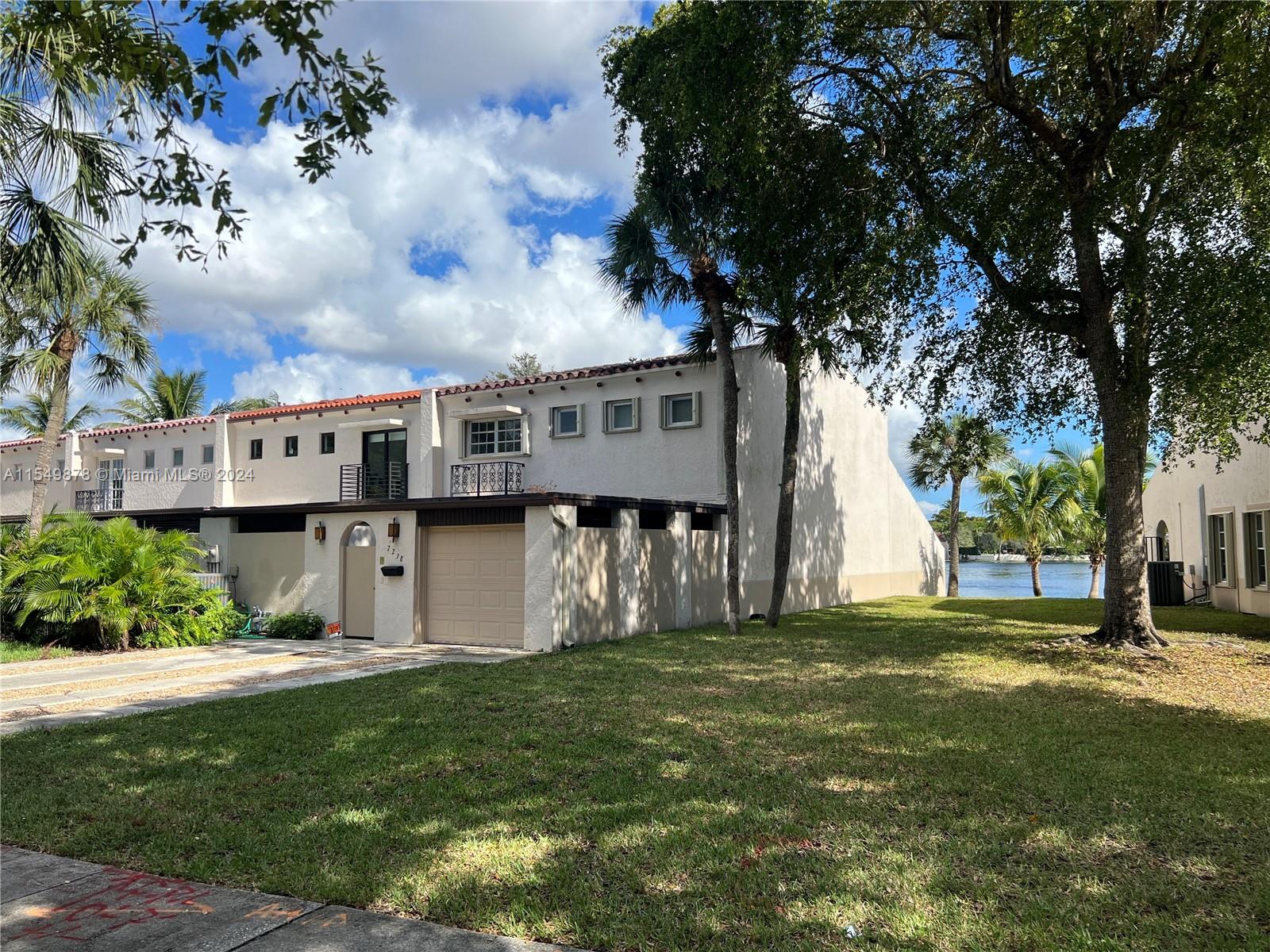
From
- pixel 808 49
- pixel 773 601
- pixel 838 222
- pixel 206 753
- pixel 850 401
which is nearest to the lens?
pixel 206 753

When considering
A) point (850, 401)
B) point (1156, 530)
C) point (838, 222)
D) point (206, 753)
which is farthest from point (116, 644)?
point (1156, 530)

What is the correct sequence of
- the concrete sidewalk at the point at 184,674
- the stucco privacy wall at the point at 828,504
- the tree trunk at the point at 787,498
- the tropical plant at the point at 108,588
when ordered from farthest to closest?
the stucco privacy wall at the point at 828,504 < the tree trunk at the point at 787,498 < the tropical plant at the point at 108,588 < the concrete sidewalk at the point at 184,674

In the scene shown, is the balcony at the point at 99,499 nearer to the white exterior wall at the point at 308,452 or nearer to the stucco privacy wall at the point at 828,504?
the white exterior wall at the point at 308,452

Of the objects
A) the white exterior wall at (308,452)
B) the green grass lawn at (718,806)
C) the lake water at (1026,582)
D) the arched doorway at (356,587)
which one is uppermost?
the white exterior wall at (308,452)

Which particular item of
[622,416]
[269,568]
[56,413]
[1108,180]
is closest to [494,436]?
[622,416]

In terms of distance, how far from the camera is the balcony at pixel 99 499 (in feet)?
100

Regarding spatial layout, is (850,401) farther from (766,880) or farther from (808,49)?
(766,880)

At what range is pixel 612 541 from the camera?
16.7m

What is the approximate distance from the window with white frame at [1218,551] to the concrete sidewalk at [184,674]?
1760 centimetres

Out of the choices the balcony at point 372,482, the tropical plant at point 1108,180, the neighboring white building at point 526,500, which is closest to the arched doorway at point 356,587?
the neighboring white building at point 526,500

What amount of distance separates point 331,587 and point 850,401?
15.8 meters

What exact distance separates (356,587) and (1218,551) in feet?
69.4

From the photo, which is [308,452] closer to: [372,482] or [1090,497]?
[372,482]

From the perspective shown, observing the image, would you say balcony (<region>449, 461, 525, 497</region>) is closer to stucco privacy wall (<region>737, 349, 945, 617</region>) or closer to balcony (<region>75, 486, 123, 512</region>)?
stucco privacy wall (<region>737, 349, 945, 617</region>)
